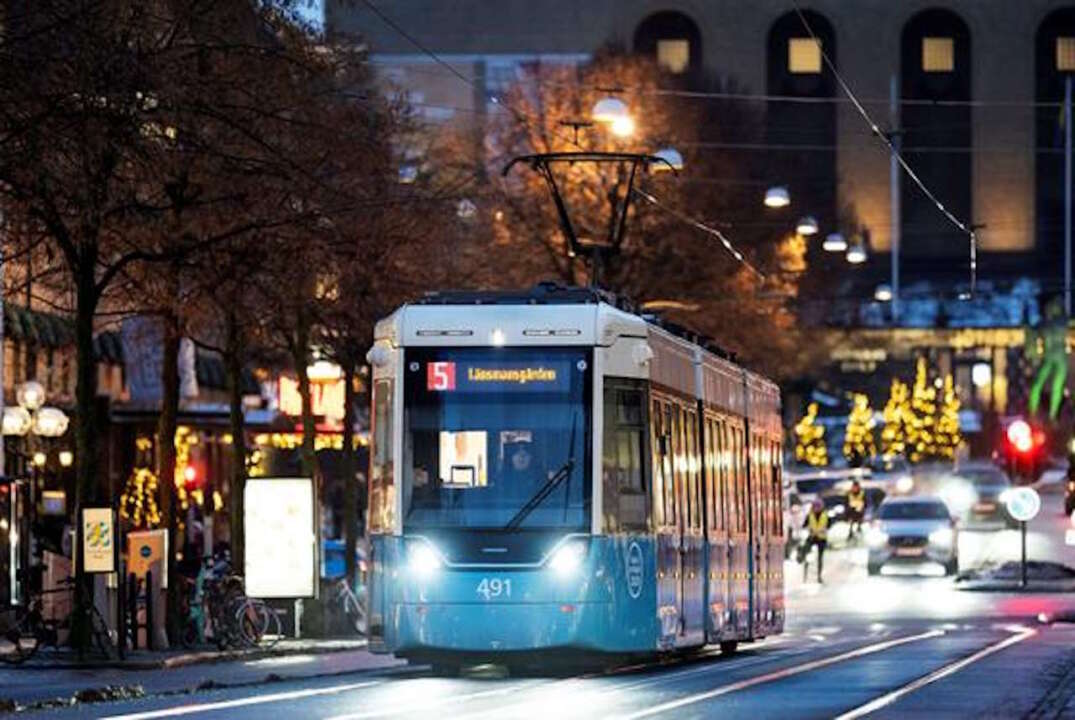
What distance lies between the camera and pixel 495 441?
28.8m

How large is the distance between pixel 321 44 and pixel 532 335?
46.5 feet

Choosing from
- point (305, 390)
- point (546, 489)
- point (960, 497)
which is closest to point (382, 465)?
point (546, 489)

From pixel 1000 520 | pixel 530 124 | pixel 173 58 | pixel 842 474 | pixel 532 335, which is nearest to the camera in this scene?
pixel 532 335

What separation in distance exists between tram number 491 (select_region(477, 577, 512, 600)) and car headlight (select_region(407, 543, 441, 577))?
0.44 m

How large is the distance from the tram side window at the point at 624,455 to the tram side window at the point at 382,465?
1985 mm

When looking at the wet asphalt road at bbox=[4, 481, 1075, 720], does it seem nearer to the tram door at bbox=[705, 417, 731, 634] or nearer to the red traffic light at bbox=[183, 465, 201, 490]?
the tram door at bbox=[705, 417, 731, 634]

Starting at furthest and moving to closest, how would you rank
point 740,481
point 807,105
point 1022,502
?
point 807,105, point 1022,502, point 740,481

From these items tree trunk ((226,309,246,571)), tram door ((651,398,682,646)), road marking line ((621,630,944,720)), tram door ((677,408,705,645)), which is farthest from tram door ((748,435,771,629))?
tree trunk ((226,309,246,571))

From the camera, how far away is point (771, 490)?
4094 centimetres

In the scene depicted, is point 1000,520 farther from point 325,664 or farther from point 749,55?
point 325,664

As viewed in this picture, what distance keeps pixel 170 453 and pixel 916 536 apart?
3266 cm

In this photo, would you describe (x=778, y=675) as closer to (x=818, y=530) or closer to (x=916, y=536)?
(x=818, y=530)

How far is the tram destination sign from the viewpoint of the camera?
2898 centimetres

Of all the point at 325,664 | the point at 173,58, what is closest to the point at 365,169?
the point at 325,664
